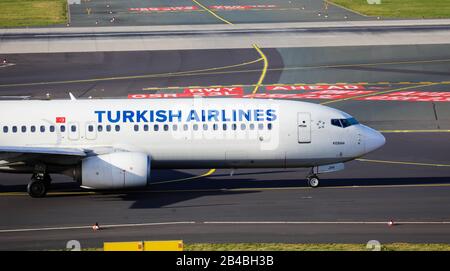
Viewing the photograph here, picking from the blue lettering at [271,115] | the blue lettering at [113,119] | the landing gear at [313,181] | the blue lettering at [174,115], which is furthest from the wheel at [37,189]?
the landing gear at [313,181]

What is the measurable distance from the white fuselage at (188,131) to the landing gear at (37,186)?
2.35 feet

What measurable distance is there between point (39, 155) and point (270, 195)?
10.4 meters

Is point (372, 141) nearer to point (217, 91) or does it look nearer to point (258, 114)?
point (258, 114)

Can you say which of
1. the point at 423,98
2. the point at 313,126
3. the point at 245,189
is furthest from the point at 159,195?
the point at 423,98

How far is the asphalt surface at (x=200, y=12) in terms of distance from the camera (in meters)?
104


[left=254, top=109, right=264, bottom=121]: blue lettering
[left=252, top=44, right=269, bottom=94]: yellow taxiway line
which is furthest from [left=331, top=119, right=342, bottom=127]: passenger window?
[left=252, top=44, right=269, bottom=94]: yellow taxiway line

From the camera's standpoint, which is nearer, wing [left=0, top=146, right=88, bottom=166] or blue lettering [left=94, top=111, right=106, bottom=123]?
wing [left=0, top=146, right=88, bottom=166]

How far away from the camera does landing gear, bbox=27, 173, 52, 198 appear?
41500 millimetres

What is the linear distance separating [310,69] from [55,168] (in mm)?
36677

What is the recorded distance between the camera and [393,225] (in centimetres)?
3559

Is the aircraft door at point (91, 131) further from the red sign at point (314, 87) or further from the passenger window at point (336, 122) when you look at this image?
the red sign at point (314, 87)

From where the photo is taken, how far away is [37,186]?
4150 centimetres

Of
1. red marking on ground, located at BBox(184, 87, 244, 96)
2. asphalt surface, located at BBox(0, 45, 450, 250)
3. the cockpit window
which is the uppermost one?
red marking on ground, located at BBox(184, 87, 244, 96)

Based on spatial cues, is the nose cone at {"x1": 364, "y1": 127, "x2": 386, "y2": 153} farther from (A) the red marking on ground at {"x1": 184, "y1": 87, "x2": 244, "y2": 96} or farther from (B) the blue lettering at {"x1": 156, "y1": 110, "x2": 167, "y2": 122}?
(A) the red marking on ground at {"x1": 184, "y1": 87, "x2": 244, "y2": 96}
